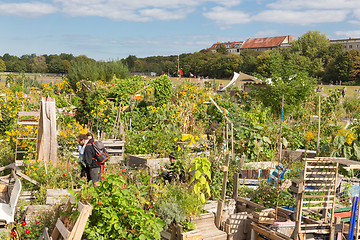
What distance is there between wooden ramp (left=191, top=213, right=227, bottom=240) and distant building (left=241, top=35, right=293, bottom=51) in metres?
105

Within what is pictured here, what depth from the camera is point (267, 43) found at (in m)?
110

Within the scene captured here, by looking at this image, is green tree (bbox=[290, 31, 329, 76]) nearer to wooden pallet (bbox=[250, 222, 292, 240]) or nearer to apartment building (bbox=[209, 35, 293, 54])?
apartment building (bbox=[209, 35, 293, 54])

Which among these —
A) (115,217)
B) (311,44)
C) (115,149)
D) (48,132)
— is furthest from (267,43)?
(115,217)

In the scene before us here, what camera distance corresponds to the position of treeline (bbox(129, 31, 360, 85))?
49.8 m

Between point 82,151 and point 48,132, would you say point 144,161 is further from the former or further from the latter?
point 48,132

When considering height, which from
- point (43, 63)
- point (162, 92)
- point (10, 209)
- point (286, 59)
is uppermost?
point (286, 59)

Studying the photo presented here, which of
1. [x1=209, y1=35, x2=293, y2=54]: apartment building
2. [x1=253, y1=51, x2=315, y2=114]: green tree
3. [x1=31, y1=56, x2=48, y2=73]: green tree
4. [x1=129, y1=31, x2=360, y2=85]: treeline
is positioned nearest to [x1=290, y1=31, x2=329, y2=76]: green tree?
[x1=129, y1=31, x2=360, y2=85]: treeline

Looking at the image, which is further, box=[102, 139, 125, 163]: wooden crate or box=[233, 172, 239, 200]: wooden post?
box=[102, 139, 125, 163]: wooden crate

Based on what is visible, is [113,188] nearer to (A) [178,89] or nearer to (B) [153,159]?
(B) [153,159]

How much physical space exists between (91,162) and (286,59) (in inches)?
1799

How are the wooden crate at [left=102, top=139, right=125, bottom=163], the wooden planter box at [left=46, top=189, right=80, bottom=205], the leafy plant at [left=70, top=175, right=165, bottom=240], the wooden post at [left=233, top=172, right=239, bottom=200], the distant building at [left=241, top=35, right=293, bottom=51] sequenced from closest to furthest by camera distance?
the leafy plant at [left=70, top=175, right=165, bottom=240]
the wooden planter box at [left=46, top=189, right=80, bottom=205]
the wooden post at [left=233, top=172, right=239, bottom=200]
the wooden crate at [left=102, top=139, right=125, bottom=163]
the distant building at [left=241, top=35, right=293, bottom=51]

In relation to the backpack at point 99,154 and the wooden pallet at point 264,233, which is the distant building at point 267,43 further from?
the wooden pallet at point 264,233

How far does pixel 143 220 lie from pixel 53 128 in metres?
3.05

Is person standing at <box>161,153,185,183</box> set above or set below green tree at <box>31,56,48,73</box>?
below
